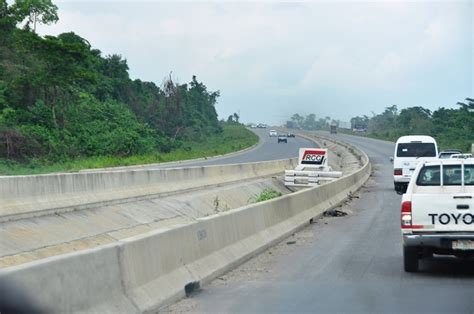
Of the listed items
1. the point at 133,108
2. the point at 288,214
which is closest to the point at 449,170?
the point at 288,214

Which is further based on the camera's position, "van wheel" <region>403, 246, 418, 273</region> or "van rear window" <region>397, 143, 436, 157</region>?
"van rear window" <region>397, 143, 436, 157</region>

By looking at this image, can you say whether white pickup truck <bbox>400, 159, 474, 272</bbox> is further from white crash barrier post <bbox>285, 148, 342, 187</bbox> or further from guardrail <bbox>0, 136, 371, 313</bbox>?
white crash barrier post <bbox>285, 148, 342, 187</bbox>

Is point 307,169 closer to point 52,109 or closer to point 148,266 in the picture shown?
point 52,109

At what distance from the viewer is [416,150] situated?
35.3 m

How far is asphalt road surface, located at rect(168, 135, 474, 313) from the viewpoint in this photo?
9633 millimetres

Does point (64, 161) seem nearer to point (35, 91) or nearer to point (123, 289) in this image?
point (35, 91)

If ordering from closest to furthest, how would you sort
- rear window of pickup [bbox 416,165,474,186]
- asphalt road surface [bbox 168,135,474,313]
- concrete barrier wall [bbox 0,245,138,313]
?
concrete barrier wall [bbox 0,245,138,313]
asphalt road surface [bbox 168,135,474,313]
rear window of pickup [bbox 416,165,474,186]

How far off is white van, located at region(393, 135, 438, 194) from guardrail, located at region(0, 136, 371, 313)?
1929 centimetres

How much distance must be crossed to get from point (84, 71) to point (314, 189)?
32522mm

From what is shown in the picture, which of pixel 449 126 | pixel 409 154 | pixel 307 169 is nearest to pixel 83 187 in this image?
pixel 409 154

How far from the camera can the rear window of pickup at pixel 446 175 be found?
12.9 meters

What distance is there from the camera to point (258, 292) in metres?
10.7

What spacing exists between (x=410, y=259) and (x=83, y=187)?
12.5 metres

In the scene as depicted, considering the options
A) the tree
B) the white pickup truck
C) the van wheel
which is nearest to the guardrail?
the van wheel
